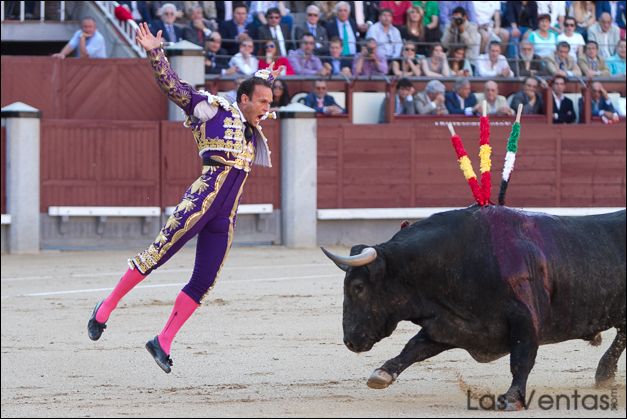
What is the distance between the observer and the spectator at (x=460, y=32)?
560 inches

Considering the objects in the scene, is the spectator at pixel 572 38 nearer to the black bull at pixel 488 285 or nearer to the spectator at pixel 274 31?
the spectator at pixel 274 31

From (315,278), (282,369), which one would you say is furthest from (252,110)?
(315,278)

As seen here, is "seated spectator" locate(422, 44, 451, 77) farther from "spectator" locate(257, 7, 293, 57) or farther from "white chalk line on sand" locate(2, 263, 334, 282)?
"white chalk line on sand" locate(2, 263, 334, 282)

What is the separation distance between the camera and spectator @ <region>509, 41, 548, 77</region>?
14.5 m

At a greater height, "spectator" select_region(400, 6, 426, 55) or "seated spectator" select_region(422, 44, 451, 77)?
"spectator" select_region(400, 6, 426, 55)

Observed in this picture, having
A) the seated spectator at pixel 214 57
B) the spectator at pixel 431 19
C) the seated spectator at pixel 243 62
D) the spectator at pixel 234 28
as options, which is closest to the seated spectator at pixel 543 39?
→ the spectator at pixel 431 19

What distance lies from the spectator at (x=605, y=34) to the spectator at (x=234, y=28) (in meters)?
3.77

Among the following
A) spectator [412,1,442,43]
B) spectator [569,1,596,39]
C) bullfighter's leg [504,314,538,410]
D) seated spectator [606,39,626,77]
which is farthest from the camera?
spectator [569,1,596,39]

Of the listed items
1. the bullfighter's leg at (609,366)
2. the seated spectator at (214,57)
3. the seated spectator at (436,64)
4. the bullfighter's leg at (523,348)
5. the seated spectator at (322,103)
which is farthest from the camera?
the seated spectator at (436,64)

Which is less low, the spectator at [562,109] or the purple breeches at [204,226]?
the spectator at [562,109]

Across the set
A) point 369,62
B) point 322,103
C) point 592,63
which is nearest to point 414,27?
point 369,62

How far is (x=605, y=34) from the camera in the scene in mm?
15227

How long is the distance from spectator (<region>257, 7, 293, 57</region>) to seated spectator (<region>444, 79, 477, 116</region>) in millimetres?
1655

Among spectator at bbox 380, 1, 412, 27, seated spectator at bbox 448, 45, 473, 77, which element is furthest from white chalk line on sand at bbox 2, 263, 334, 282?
spectator at bbox 380, 1, 412, 27
